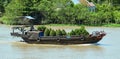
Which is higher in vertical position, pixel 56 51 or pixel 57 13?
pixel 57 13

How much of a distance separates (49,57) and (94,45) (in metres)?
9.68

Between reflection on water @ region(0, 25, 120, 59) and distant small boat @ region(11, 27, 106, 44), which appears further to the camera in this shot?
distant small boat @ region(11, 27, 106, 44)

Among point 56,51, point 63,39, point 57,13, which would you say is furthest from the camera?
point 57,13

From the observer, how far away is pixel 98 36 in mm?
42469

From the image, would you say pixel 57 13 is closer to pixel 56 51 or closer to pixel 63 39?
pixel 63 39

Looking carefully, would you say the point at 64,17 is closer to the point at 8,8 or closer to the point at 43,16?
the point at 43,16

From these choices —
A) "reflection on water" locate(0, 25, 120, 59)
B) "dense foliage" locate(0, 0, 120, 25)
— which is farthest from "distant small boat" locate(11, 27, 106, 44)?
"dense foliage" locate(0, 0, 120, 25)

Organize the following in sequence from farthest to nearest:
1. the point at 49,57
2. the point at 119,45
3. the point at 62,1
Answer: the point at 62,1 < the point at 119,45 < the point at 49,57

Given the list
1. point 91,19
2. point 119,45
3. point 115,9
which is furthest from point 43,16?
point 119,45

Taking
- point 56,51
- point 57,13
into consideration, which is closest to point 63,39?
point 56,51

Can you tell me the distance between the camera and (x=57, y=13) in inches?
3250

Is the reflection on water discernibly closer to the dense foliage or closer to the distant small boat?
the distant small boat

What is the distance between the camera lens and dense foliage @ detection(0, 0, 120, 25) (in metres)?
81.1

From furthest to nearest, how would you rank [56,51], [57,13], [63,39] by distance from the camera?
1. [57,13]
2. [63,39]
3. [56,51]
